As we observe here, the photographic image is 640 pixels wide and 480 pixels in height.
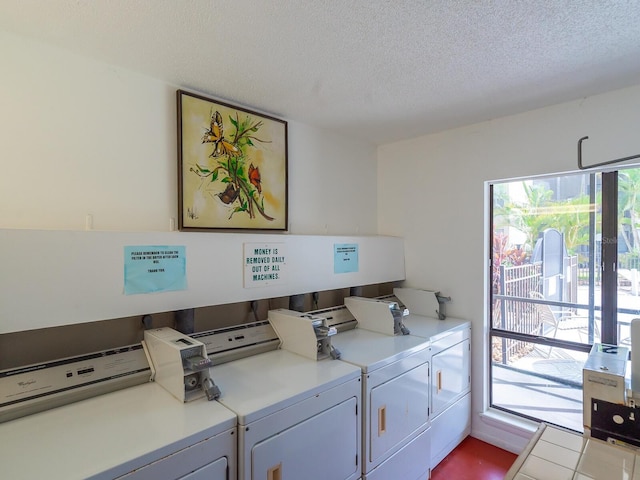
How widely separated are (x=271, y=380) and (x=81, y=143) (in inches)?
58.9

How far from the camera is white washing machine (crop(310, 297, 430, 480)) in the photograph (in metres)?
1.92

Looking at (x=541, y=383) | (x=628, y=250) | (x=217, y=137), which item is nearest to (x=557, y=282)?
(x=628, y=250)

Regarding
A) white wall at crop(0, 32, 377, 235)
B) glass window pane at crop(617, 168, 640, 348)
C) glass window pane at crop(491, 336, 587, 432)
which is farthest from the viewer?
glass window pane at crop(491, 336, 587, 432)

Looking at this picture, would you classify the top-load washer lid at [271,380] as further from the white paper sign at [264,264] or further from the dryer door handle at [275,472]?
the white paper sign at [264,264]

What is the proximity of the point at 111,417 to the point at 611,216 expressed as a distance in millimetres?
3008

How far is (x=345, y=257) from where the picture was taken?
8.98 ft

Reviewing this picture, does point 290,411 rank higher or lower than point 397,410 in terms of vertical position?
higher

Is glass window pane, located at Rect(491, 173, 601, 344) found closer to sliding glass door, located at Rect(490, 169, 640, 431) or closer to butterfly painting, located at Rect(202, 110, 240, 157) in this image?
sliding glass door, located at Rect(490, 169, 640, 431)

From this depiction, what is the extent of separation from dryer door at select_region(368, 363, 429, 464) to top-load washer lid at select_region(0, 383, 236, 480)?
0.90 meters

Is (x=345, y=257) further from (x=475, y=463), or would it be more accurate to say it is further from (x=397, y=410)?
(x=475, y=463)

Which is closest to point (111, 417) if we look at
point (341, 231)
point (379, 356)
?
point (379, 356)

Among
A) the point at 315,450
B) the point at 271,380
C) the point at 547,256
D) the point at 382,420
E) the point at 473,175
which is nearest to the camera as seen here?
the point at 315,450

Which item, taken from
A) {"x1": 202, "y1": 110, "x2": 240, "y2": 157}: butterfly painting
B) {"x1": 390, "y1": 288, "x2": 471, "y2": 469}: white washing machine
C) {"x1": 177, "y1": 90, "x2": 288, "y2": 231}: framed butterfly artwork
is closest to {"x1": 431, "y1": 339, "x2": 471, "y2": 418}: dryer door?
{"x1": 390, "y1": 288, "x2": 471, "y2": 469}: white washing machine

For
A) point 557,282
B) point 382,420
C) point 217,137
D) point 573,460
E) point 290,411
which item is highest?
point 217,137
